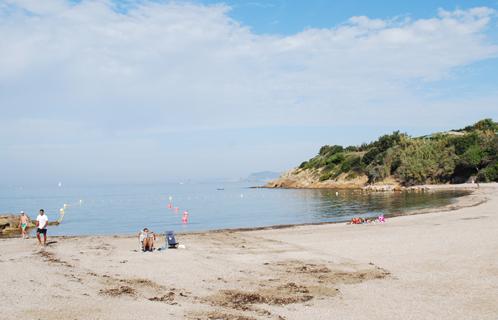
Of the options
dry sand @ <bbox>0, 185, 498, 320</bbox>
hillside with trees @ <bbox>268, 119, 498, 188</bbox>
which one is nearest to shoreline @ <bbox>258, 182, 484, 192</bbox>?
hillside with trees @ <bbox>268, 119, 498, 188</bbox>

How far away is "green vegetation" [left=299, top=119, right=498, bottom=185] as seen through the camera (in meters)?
89.4

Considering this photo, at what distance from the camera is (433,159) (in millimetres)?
95312

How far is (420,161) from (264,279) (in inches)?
3450

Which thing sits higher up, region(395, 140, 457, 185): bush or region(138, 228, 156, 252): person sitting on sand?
region(395, 140, 457, 185): bush

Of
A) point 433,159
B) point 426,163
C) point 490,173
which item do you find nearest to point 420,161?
point 426,163

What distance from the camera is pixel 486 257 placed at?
57.6 ft

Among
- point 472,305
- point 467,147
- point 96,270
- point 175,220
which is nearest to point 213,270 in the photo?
point 96,270

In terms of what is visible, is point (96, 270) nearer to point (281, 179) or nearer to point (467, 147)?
point (467, 147)

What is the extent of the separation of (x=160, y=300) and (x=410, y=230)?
1843 cm

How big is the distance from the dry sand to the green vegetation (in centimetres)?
7163

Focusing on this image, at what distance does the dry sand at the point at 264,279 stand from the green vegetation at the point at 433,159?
71.6m

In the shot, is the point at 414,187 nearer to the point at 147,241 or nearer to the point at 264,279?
the point at 147,241

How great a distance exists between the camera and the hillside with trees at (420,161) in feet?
295

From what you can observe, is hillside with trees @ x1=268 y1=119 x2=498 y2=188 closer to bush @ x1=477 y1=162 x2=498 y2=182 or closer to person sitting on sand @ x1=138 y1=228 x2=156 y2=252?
bush @ x1=477 y1=162 x2=498 y2=182
